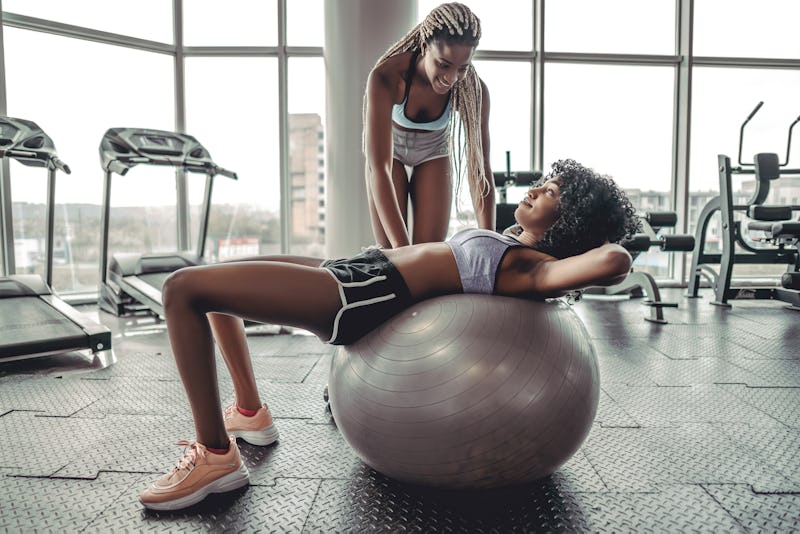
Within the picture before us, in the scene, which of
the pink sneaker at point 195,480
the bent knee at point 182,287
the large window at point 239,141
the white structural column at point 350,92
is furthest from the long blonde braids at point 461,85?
the large window at point 239,141

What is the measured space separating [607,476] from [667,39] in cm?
527

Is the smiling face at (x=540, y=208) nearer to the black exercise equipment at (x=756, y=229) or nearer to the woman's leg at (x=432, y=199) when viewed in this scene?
the woman's leg at (x=432, y=199)

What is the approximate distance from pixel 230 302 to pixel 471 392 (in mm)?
575

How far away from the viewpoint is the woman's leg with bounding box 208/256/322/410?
156 centimetres

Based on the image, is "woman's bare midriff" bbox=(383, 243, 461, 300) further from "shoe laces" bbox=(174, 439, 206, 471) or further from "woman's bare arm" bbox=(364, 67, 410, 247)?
"shoe laces" bbox=(174, 439, 206, 471)

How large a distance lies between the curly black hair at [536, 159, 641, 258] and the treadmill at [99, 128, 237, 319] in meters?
3.14

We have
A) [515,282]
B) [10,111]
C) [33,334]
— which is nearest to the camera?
[515,282]

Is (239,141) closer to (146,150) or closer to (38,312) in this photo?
(146,150)

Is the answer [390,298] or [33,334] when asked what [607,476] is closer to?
[390,298]

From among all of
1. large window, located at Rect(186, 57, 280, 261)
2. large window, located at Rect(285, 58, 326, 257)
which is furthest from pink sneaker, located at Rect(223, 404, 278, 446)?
large window, located at Rect(285, 58, 326, 257)

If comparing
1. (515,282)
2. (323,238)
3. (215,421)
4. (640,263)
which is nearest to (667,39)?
(640,263)

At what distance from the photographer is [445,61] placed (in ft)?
5.30

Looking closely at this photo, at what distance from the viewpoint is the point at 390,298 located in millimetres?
1313

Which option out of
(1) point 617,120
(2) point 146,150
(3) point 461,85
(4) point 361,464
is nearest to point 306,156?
(2) point 146,150
